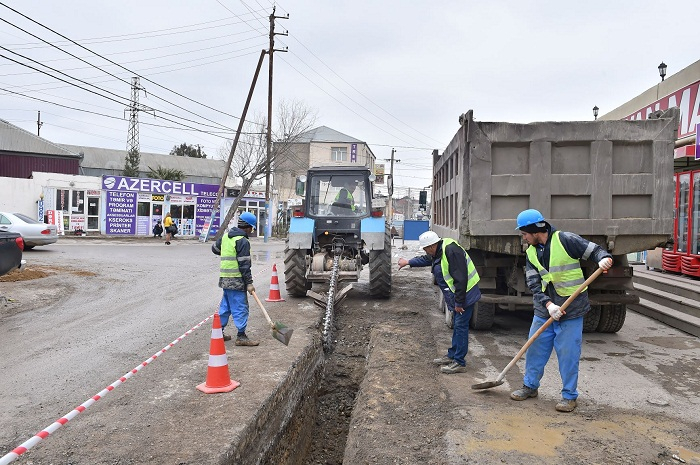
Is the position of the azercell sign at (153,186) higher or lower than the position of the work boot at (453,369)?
higher

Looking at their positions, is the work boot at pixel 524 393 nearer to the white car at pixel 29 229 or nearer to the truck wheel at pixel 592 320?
the truck wheel at pixel 592 320

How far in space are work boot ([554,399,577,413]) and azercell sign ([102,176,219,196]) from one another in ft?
90.9

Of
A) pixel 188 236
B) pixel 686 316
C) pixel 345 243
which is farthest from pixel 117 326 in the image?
pixel 188 236

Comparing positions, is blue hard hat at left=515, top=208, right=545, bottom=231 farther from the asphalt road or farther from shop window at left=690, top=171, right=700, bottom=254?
shop window at left=690, top=171, right=700, bottom=254

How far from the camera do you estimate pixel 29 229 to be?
17031 millimetres

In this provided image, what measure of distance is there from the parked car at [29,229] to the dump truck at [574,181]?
16.0 meters

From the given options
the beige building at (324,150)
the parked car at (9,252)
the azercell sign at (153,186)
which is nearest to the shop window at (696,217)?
the parked car at (9,252)

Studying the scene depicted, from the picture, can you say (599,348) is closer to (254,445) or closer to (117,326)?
(254,445)

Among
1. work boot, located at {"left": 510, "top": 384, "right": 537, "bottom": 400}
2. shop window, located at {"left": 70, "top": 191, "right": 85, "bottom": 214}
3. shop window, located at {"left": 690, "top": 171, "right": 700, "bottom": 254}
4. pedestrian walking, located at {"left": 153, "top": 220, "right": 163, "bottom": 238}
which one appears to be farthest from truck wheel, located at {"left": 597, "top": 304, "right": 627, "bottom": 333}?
shop window, located at {"left": 70, "top": 191, "right": 85, "bottom": 214}

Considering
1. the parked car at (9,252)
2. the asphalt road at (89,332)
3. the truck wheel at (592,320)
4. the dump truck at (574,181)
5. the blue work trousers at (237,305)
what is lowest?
the asphalt road at (89,332)

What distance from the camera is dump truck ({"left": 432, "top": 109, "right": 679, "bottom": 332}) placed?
5953mm

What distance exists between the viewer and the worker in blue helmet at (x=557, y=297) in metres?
4.26

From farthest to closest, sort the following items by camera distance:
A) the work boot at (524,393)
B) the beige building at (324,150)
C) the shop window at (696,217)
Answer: the beige building at (324,150) < the shop window at (696,217) < the work boot at (524,393)

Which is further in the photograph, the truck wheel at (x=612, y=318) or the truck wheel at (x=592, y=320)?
the truck wheel at (x=592, y=320)
